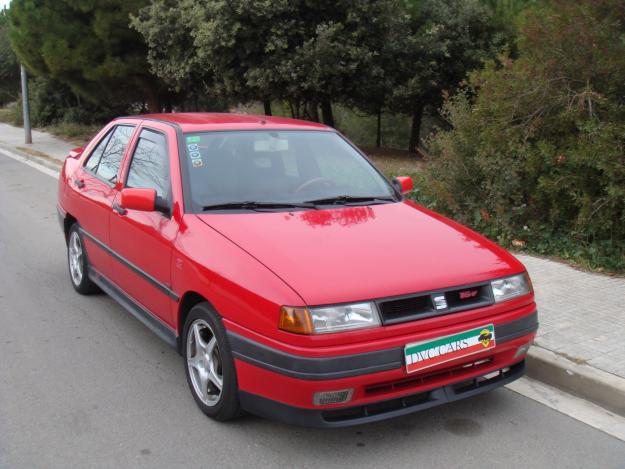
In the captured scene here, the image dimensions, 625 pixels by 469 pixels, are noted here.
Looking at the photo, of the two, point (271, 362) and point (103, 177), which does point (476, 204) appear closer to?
point (103, 177)

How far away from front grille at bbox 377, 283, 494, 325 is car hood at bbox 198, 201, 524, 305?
0.04m

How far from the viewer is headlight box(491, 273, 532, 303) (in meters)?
3.47

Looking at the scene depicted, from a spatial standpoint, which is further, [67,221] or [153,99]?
[153,99]

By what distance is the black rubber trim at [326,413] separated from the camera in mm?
3086

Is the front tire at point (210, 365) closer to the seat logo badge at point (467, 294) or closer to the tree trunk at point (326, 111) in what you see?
the seat logo badge at point (467, 294)

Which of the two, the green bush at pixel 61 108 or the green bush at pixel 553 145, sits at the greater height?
the green bush at pixel 553 145

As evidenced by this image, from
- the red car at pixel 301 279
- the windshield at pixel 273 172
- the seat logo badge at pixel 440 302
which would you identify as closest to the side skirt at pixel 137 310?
the red car at pixel 301 279

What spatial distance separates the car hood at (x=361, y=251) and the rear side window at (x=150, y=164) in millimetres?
593

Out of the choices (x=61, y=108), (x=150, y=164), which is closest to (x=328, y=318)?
(x=150, y=164)

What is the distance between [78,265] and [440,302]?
12.2ft

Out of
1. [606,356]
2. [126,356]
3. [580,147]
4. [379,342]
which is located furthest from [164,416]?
[580,147]

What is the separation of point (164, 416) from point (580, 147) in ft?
15.5

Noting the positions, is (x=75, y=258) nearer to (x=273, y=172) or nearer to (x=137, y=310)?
(x=137, y=310)

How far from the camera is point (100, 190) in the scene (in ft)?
16.9
